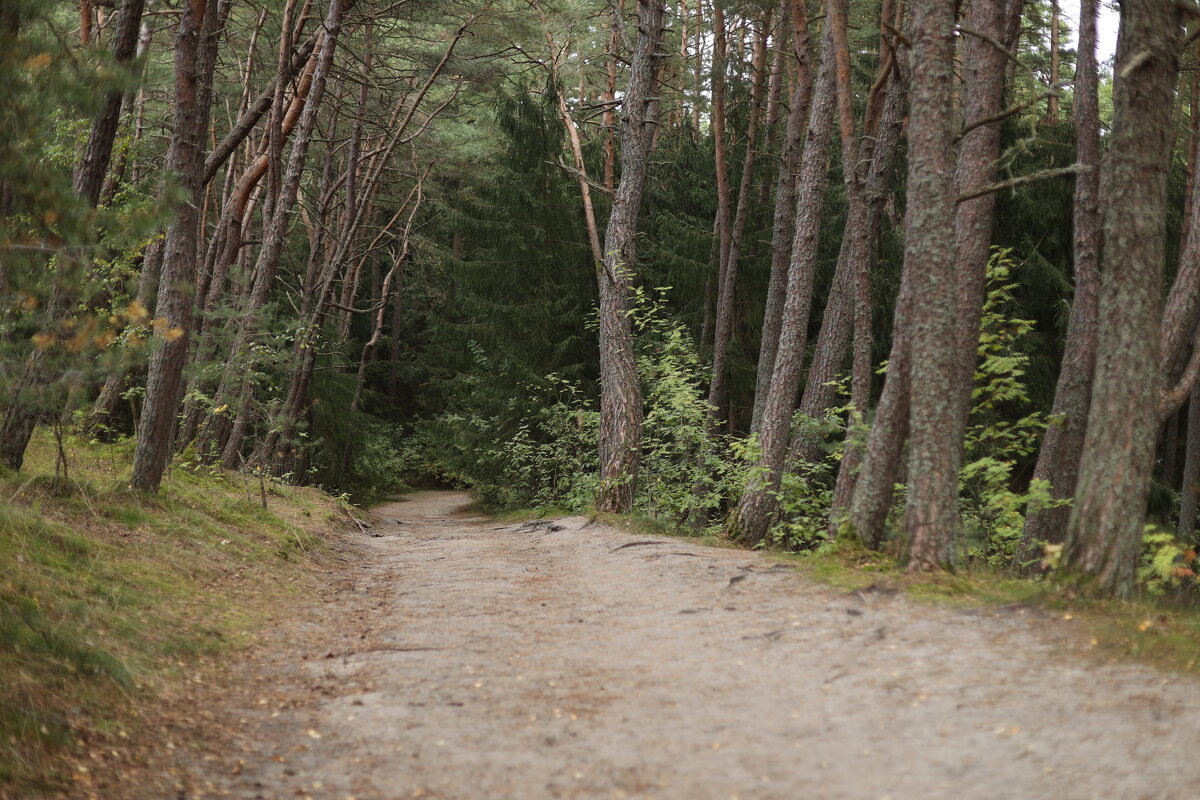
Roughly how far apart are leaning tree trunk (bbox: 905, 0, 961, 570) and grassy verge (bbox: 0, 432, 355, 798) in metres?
4.74

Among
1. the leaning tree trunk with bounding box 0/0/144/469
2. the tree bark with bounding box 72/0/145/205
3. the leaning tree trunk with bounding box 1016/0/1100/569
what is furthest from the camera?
the leaning tree trunk with bounding box 1016/0/1100/569

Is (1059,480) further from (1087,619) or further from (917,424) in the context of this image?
(1087,619)

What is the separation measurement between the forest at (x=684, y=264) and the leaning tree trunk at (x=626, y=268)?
6cm

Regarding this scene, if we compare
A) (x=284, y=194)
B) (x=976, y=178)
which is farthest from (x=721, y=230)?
(x=976, y=178)

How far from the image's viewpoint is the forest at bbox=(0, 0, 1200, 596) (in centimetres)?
614

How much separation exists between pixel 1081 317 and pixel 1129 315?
20.1 ft

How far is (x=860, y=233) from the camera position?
1227 cm

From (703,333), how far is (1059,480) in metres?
10.5

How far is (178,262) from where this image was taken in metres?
9.81

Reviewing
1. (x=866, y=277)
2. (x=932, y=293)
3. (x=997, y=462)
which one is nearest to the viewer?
(x=932, y=293)

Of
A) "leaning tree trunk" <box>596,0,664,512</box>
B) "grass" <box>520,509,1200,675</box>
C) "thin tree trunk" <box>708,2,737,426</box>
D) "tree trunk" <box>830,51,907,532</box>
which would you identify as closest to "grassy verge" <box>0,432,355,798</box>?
"grass" <box>520,509,1200,675</box>

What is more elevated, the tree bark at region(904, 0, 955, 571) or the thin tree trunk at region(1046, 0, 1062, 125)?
the thin tree trunk at region(1046, 0, 1062, 125)

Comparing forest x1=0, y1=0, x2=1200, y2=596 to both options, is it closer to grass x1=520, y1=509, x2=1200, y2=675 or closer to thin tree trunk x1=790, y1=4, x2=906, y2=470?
thin tree trunk x1=790, y1=4, x2=906, y2=470

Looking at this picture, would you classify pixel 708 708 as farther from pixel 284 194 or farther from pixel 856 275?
pixel 284 194
